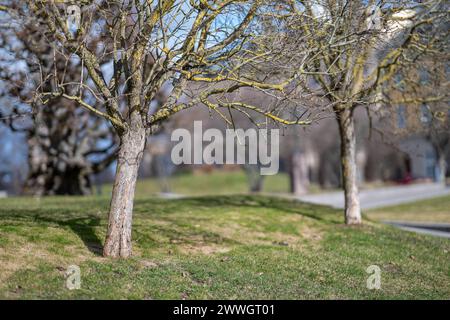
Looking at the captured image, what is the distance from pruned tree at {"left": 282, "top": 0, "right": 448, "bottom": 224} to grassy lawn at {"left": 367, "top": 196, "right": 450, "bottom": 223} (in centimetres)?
670

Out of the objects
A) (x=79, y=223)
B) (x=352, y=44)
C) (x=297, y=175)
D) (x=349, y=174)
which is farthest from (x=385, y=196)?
(x=79, y=223)

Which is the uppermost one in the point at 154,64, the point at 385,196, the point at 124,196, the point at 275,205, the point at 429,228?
the point at 154,64

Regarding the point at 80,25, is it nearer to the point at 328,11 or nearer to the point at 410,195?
the point at 328,11

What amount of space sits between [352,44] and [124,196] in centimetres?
527

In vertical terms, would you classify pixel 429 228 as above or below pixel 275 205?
below

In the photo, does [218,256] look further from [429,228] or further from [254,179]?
[254,179]

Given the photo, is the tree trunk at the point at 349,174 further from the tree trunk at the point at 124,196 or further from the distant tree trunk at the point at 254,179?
the distant tree trunk at the point at 254,179

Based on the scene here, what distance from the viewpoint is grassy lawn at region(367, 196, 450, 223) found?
2126 cm

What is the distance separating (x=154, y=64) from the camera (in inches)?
407

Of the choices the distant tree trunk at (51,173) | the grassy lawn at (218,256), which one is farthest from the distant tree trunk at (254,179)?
the grassy lawn at (218,256)

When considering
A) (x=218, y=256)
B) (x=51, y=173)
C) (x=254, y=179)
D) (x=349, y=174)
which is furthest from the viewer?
(x=254, y=179)

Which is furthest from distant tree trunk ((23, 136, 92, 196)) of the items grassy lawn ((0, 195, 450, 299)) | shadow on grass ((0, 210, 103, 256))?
shadow on grass ((0, 210, 103, 256))

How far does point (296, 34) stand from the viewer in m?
10.4
